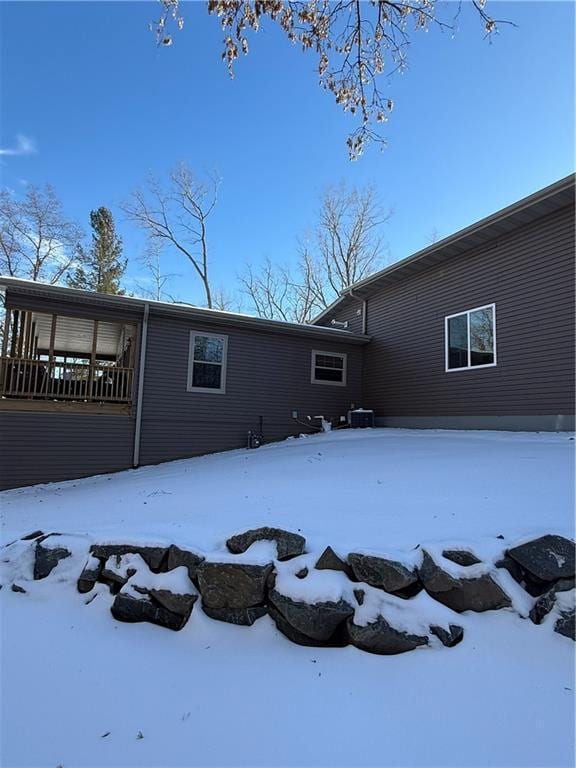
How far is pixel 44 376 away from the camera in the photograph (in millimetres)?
8539

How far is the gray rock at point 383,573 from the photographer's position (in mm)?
2783

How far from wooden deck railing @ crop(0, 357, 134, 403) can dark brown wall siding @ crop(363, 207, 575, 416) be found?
648cm

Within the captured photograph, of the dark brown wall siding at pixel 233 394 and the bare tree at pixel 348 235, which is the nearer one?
the dark brown wall siding at pixel 233 394

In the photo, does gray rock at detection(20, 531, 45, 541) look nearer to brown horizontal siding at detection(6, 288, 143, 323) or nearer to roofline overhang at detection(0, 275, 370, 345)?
roofline overhang at detection(0, 275, 370, 345)

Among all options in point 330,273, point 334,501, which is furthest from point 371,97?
point 330,273

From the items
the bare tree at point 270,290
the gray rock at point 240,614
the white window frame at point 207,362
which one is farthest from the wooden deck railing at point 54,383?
the bare tree at point 270,290

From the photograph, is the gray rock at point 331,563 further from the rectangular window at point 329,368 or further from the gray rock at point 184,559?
the rectangular window at point 329,368

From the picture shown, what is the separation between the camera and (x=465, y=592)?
108 inches

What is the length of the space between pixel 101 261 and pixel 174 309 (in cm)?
1556

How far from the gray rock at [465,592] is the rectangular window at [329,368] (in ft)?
28.0

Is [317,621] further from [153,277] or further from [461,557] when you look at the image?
[153,277]

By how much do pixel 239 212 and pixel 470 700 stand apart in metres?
22.4

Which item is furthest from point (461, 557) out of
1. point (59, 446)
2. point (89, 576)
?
point (59, 446)

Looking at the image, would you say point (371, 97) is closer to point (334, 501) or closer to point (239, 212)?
point (334, 501)
